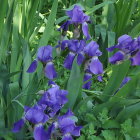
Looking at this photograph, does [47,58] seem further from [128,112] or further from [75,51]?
[128,112]

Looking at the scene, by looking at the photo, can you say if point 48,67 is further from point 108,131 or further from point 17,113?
point 108,131

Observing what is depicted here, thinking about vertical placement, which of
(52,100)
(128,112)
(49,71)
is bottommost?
(128,112)

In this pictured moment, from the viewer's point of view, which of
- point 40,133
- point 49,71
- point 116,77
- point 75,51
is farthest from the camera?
point 116,77

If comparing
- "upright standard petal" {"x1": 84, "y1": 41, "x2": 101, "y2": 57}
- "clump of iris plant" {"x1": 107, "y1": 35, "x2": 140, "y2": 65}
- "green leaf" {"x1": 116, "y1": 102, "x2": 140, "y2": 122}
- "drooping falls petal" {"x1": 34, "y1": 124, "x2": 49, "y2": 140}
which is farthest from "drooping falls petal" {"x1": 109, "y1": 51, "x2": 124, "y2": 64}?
"drooping falls petal" {"x1": 34, "y1": 124, "x2": 49, "y2": 140}

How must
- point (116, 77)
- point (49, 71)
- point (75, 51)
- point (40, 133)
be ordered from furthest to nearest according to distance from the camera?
1. point (116, 77)
2. point (75, 51)
3. point (49, 71)
4. point (40, 133)

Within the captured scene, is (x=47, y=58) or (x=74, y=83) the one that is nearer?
(x=47, y=58)

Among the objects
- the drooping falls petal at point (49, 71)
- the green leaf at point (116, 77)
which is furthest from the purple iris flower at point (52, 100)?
the green leaf at point (116, 77)

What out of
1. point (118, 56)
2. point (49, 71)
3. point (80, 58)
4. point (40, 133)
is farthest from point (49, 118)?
point (118, 56)

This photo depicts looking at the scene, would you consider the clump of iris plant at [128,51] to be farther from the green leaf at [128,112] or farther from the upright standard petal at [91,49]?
the green leaf at [128,112]

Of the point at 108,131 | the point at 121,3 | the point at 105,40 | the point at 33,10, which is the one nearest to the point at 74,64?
the point at 108,131
